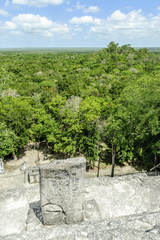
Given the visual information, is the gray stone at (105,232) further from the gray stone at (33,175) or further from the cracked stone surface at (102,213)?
the gray stone at (33,175)

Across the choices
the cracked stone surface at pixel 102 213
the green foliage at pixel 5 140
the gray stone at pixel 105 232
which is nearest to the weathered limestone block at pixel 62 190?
the cracked stone surface at pixel 102 213

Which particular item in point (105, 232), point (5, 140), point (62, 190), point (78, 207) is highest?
point (62, 190)

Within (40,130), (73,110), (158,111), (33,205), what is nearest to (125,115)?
(158,111)

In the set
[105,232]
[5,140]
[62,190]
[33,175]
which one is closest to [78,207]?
[62,190]

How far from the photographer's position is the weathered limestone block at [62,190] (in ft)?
13.9

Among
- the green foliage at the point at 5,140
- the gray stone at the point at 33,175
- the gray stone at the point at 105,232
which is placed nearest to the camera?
the gray stone at the point at 105,232

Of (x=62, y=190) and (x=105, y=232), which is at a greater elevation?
(x=62, y=190)

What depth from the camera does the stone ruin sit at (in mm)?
3592

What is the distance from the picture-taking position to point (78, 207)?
4711 millimetres

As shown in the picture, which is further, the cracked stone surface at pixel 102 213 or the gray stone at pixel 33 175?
the gray stone at pixel 33 175

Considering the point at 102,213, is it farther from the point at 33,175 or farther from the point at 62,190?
the point at 33,175

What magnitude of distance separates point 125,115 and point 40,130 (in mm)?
8692

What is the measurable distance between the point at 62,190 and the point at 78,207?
81cm

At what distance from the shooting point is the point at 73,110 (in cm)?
1561
